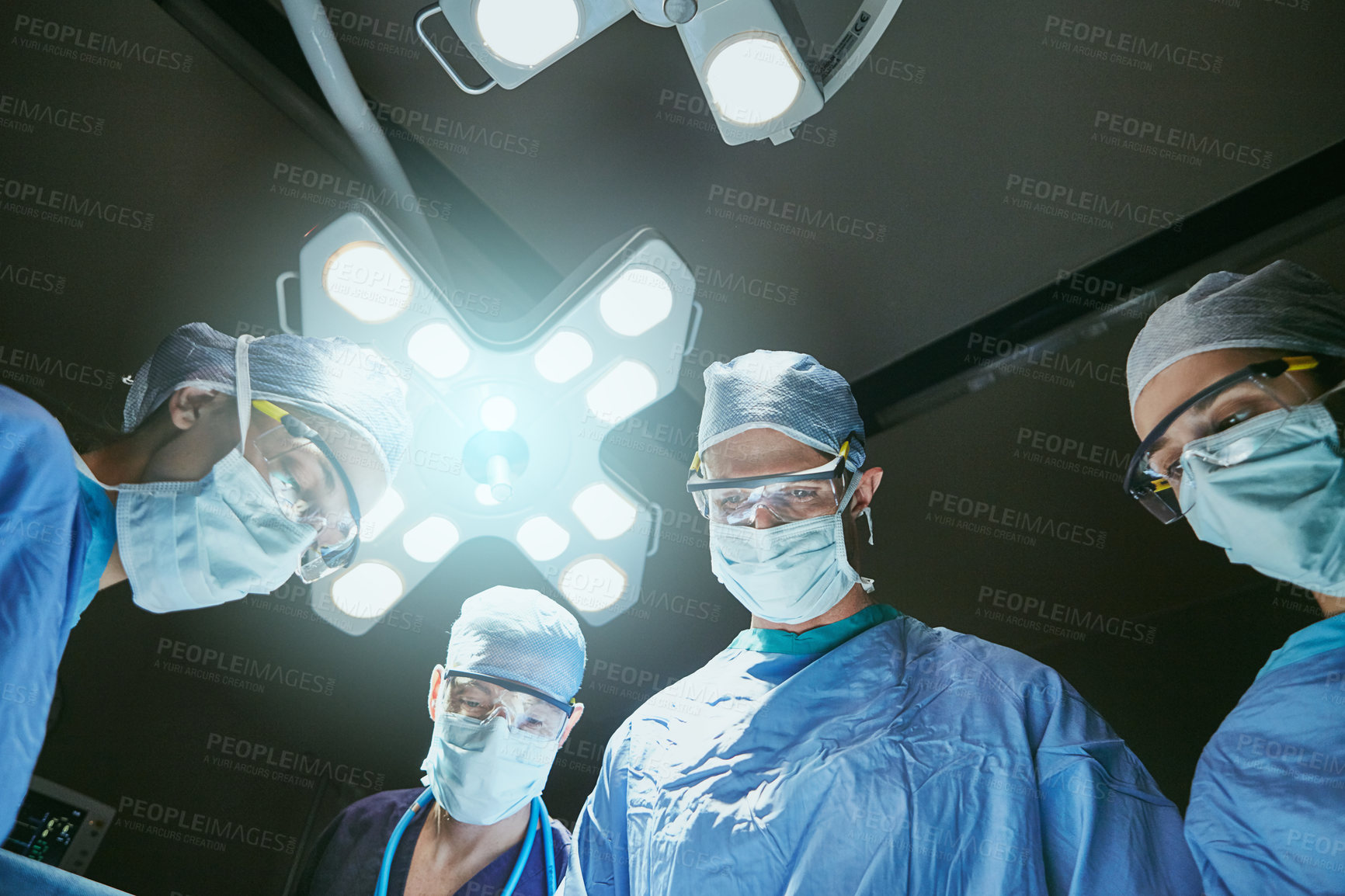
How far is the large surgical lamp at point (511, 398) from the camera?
1.64 m

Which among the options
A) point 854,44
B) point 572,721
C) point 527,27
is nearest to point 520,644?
point 572,721

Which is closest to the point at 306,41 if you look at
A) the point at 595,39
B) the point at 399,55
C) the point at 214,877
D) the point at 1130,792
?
the point at 399,55

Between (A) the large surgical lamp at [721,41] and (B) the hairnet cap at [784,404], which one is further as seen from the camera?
(B) the hairnet cap at [784,404]

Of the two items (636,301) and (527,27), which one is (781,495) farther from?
(527,27)

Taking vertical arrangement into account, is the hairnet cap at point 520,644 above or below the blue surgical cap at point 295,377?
below

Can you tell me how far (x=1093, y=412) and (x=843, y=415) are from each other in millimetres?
1083

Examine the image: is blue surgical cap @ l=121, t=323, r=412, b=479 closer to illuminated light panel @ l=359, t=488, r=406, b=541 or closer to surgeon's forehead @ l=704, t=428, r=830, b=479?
illuminated light panel @ l=359, t=488, r=406, b=541

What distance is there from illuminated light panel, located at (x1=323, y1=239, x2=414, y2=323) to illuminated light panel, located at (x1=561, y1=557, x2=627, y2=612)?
740 millimetres

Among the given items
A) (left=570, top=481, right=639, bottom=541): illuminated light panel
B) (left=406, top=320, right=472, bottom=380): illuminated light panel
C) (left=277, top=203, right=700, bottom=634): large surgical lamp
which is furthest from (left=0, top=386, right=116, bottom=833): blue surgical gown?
(left=570, top=481, right=639, bottom=541): illuminated light panel

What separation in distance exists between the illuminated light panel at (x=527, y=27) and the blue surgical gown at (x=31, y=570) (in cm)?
99

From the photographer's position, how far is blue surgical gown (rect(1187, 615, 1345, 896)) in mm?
1115

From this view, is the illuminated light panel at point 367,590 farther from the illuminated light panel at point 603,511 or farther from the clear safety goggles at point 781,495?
the clear safety goggles at point 781,495

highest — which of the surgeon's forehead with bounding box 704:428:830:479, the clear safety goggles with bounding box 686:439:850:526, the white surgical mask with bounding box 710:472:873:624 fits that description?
the surgeon's forehead with bounding box 704:428:830:479

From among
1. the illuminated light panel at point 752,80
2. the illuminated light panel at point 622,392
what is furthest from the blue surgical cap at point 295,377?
the illuminated light panel at point 752,80
